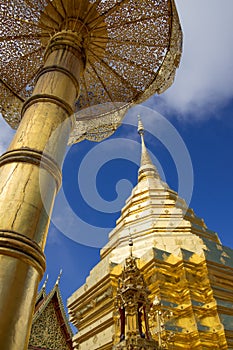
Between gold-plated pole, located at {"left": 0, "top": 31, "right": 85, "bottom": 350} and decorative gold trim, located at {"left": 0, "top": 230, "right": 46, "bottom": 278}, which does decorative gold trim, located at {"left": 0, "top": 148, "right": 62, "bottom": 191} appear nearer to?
gold-plated pole, located at {"left": 0, "top": 31, "right": 85, "bottom": 350}

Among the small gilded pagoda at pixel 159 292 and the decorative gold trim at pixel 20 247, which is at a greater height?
the small gilded pagoda at pixel 159 292

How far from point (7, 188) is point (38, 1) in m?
2.26

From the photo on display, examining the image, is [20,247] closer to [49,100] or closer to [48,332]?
[49,100]

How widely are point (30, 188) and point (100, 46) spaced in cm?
195

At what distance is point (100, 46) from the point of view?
2.92m

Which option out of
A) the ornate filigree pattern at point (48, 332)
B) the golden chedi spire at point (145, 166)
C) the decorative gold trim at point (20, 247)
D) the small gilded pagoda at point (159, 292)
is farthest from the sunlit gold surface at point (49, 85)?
the ornate filigree pattern at point (48, 332)

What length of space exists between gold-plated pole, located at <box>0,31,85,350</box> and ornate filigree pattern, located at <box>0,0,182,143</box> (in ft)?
2.35

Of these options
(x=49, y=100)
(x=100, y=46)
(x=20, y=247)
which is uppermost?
(x=100, y=46)

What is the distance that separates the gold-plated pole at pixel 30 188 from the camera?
1.14 metres

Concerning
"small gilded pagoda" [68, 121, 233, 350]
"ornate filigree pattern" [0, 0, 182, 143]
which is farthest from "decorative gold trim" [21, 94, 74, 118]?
"small gilded pagoda" [68, 121, 233, 350]

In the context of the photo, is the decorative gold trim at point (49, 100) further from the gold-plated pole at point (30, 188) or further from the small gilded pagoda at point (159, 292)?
the small gilded pagoda at point (159, 292)

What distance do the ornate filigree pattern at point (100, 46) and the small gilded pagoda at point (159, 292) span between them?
2.72 metres

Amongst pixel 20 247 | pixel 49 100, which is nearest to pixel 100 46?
pixel 49 100

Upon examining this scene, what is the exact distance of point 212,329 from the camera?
18.9 ft
